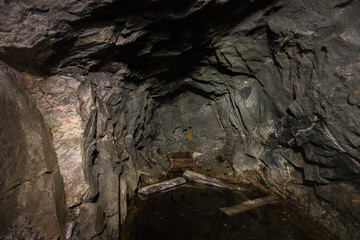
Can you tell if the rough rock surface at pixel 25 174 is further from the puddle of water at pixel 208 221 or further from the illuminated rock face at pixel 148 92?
the puddle of water at pixel 208 221

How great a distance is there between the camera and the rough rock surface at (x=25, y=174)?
8.21 feet

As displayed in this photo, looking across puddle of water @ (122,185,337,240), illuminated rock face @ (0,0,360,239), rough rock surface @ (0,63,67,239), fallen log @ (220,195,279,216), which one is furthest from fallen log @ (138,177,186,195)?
rough rock surface @ (0,63,67,239)

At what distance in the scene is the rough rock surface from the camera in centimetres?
250

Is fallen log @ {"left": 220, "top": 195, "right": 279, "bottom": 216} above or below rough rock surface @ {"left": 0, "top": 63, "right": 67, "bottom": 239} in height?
below

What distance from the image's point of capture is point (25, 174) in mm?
2727

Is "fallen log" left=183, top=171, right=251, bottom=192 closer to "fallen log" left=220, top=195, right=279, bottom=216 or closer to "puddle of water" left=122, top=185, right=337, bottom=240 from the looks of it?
"puddle of water" left=122, top=185, right=337, bottom=240

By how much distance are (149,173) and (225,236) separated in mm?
2910

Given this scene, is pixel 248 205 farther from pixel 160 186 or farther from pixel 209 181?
pixel 160 186

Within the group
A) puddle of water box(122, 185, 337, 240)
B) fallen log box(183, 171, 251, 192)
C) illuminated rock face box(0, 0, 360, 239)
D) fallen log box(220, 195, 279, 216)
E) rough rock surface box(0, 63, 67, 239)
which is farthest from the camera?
fallen log box(183, 171, 251, 192)

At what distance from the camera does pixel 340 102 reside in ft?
11.7

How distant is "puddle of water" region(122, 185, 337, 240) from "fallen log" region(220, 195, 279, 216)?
10cm

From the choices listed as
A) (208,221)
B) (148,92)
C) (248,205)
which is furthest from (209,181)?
(148,92)

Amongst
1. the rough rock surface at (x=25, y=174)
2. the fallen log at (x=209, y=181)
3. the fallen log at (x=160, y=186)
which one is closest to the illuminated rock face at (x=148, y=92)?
the rough rock surface at (x=25, y=174)

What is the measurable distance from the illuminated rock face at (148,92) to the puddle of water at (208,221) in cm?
33
